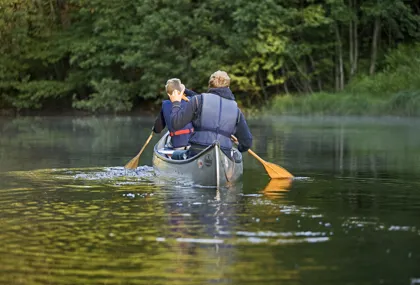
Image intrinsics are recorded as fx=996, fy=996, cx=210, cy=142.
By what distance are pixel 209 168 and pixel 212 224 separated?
3298 millimetres

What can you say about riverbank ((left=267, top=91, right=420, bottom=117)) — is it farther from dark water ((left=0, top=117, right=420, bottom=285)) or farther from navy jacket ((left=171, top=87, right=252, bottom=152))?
navy jacket ((left=171, top=87, right=252, bottom=152))

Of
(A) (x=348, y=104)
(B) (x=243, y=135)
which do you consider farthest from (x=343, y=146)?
(A) (x=348, y=104)

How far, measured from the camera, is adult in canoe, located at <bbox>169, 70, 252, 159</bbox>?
12008 millimetres

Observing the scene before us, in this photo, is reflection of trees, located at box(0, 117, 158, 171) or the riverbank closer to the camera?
reflection of trees, located at box(0, 117, 158, 171)

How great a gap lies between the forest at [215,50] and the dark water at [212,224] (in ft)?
59.2

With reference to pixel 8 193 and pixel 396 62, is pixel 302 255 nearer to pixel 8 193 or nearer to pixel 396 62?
pixel 8 193

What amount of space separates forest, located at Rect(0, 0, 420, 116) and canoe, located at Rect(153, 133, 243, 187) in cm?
1946

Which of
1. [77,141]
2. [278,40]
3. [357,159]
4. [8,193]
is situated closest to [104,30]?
[278,40]

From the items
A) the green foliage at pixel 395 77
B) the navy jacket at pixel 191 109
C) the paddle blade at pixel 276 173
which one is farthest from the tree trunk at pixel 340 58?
the navy jacket at pixel 191 109

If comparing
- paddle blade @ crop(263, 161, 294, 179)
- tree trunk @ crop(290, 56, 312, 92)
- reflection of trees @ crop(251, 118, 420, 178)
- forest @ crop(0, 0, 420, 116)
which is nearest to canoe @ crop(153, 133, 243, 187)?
paddle blade @ crop(263, 161, 294, 179)

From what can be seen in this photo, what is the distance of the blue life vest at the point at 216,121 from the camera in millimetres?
12000

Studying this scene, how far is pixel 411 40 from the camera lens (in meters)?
36.0

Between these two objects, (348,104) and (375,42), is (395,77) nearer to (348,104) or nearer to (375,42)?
(348,104)

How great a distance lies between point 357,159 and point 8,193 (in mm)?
6733
